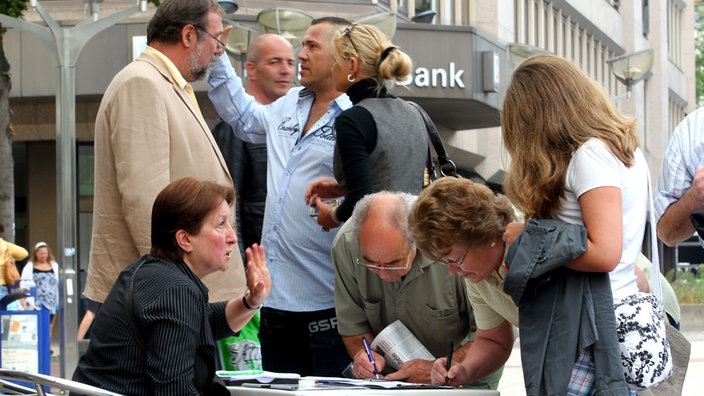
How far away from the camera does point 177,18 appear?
5.45 meters

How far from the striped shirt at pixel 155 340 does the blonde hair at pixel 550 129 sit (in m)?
1.05

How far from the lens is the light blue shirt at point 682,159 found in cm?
473

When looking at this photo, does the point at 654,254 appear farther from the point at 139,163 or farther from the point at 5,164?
the point at 5,164

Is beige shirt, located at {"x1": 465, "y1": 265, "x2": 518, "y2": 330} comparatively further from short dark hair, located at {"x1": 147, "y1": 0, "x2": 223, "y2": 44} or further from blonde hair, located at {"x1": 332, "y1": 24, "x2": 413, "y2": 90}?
short dark hair, located at {"x1": 147, "y1": 0, "x2": 223, "y2": 44}

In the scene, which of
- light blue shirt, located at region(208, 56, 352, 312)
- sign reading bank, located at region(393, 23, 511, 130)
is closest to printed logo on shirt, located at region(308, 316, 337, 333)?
light blue shirt, located at region(208, 56, 352, 312)

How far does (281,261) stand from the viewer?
19.4ft

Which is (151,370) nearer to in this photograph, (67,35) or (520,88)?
(520,88)

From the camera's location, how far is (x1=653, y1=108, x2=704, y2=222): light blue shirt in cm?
473

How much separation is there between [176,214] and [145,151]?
33.0 inches

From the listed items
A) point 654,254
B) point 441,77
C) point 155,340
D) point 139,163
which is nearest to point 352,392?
point 155,340

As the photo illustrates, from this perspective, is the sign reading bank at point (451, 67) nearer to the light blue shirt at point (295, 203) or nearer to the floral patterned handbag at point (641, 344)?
the light blue shirt at point (295, 203)

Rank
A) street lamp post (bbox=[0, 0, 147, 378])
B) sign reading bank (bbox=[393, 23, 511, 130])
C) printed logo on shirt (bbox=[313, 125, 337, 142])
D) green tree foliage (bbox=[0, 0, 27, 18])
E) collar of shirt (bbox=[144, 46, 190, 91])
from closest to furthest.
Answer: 1. collar of shirt (bbox=[144, 46, 190, 91])
2. printed logo on shirt (bbox=[313, 125, 337, 142])
3. street lamp post (bbox=[0, 0, 147, 378])
4. green tree foliage (bbox=[0, 0, 27, 18])
5. sign reading bank (bbox=[393, 23, 511, 130])

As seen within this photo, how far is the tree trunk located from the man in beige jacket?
15244mm

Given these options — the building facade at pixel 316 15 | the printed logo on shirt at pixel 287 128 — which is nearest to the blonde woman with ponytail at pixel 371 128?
the printed logo on shirt at pixel 287 128
